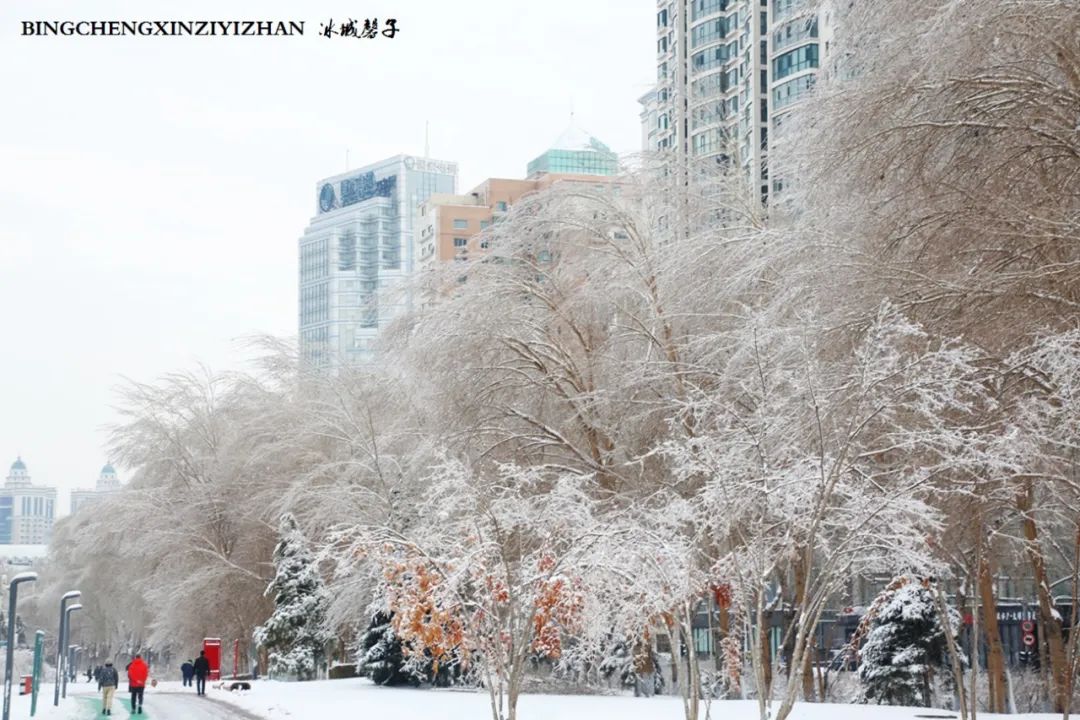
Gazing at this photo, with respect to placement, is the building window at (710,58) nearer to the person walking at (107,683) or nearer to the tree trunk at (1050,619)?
the person walking at (107,683)

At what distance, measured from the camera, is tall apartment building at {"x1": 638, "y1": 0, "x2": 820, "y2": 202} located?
266 feet

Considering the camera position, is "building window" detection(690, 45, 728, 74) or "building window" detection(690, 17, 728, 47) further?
"building window" detection(690, 45, 728, 74)

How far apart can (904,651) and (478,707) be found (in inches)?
365

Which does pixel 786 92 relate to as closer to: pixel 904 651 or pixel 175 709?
pixel 904 651

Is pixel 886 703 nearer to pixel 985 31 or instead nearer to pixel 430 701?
pixel 430 701

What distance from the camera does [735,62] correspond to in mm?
91312

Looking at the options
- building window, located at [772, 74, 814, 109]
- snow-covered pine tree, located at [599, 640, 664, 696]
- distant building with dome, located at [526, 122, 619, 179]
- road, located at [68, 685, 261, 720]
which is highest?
distant building with dome, located at [526, 122, 619, 179]

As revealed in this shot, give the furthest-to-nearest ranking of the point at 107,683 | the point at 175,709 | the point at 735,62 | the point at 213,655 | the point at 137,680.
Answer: the point at 735,62
the point at 213,655
the point at 137,680
the point at 175,709
the point at 107,683

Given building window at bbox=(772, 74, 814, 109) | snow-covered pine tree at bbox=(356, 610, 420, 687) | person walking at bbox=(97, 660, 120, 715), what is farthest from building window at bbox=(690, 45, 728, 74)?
person walking at bbox=(97, 660, 120, 715)

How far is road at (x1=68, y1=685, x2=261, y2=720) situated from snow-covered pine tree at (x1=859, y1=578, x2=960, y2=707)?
13.1m

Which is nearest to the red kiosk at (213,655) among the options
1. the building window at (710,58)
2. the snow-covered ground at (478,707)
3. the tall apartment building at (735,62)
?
the snow-covered ground at (478,707)

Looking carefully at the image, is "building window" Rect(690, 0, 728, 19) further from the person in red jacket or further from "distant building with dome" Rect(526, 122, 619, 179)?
"distant building with dome" Rect(526, 122, 619, 179)

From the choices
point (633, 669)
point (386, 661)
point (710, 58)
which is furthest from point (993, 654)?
point (710, 58)

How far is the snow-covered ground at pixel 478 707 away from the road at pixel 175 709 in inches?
21.1
